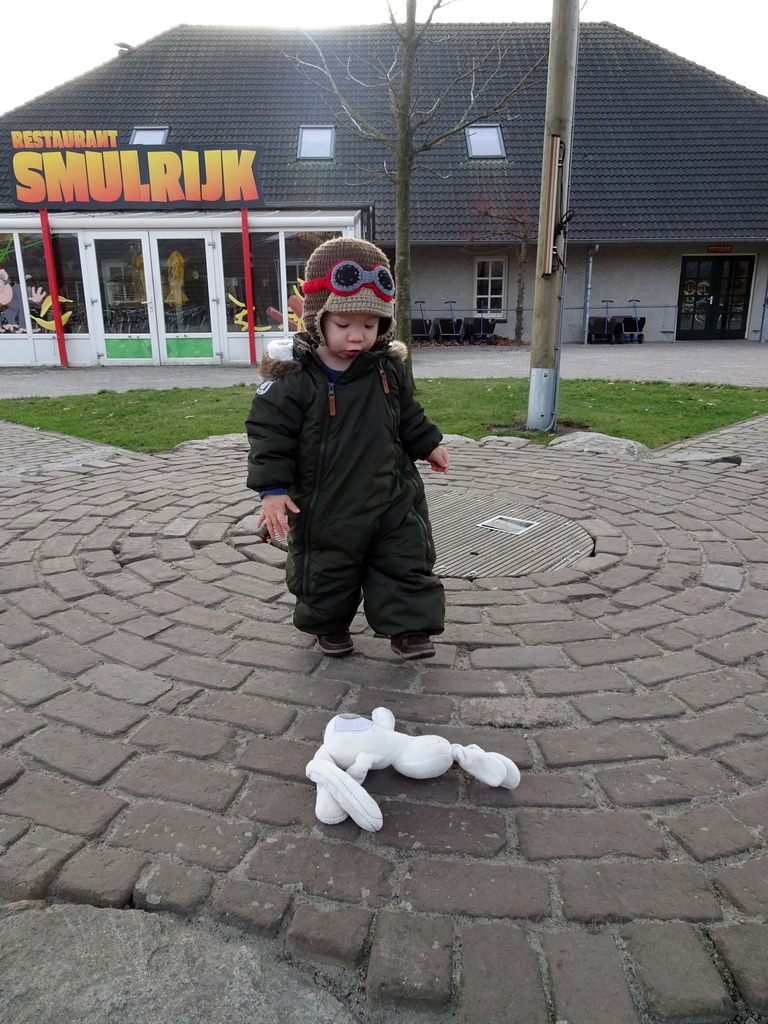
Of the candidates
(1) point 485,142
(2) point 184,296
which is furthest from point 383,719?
(1) point 485,142

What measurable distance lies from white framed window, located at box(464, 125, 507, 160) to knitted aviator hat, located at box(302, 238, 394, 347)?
63.9ft

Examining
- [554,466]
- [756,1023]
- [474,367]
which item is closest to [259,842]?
[756,1023]

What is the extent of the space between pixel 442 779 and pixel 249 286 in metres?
13.1

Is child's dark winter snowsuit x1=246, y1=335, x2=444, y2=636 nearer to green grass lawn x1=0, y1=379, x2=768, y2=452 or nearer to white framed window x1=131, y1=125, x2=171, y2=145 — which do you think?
green grass lawn x1=0, y1=379, x2=768, y2=452

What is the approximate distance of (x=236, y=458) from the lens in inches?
236

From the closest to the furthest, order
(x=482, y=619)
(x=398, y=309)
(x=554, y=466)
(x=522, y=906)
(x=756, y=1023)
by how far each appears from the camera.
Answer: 1. (x=756, y=1023)
2. (x=522, y=906)
3. (x=482, y=619)
4. (x=554, y=466)
5. (x=398, y=309)

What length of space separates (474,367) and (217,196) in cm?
564

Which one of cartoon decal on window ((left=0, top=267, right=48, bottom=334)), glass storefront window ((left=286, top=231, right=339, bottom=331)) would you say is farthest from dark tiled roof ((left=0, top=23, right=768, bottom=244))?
cartoon decal on window ((left=0, top=267, right=48, bottom=334))

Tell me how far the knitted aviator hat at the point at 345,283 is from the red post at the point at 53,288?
1326 cm

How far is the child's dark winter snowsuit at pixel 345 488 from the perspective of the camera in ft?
8.39

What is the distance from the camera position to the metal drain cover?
359cm

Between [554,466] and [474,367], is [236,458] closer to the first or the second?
[554,466]

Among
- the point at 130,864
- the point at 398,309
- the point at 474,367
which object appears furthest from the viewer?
the point at 474,367

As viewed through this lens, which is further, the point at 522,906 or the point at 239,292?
the point at 239,292
